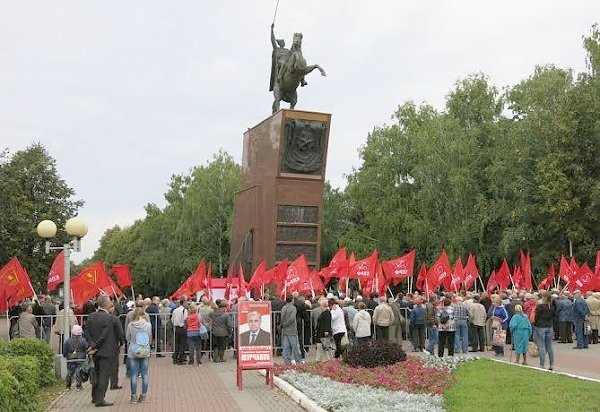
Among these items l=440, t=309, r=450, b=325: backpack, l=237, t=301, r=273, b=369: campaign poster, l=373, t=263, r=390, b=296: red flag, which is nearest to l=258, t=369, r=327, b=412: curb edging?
l=237, t=301, r=273, b=369: campaign poster

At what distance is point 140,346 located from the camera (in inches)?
549

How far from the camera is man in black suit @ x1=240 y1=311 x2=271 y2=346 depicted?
15359mm

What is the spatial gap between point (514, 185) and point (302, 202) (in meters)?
21.4

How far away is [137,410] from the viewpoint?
42.7ft

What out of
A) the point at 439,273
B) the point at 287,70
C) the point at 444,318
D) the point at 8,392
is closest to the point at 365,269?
the point at 439,273

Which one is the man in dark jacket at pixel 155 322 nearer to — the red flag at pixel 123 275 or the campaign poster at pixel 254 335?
the red flag at pixel 123 275

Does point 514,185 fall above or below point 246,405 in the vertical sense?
above

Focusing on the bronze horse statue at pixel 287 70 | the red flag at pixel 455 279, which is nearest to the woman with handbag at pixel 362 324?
the red flag at pixel 455 279

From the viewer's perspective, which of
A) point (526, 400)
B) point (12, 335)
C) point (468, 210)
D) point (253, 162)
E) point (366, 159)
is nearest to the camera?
point (526, 400)

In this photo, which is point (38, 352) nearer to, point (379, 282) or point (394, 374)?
point (394, 374)

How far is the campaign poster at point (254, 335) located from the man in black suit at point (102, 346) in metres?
2.52

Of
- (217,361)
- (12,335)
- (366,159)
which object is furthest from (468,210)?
(12,335)

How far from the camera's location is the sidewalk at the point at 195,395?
13.2 metres

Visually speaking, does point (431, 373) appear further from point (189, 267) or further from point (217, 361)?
point (189, 267)
